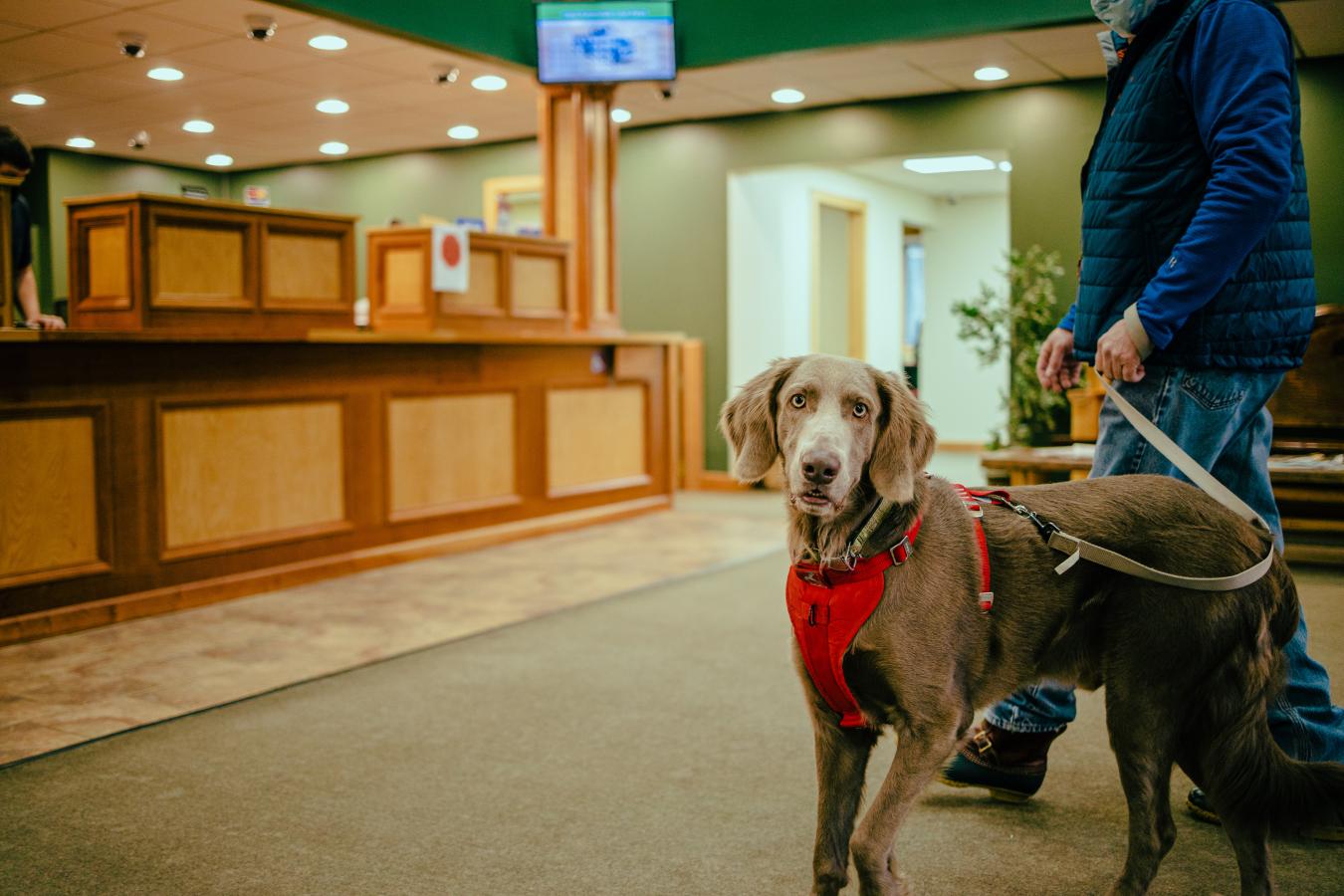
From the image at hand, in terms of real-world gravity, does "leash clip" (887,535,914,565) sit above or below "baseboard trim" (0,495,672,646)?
above

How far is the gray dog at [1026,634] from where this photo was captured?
1675 mm

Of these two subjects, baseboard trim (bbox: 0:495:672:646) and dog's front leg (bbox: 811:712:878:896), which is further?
baseboard trim (bbox: 0:495:672:646)

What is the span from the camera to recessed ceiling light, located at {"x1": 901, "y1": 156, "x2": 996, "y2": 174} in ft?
33.2

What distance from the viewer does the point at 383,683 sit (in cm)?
343

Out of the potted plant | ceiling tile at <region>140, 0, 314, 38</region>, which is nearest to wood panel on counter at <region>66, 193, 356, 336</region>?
ceiling tile at <region>140, 0, 314, 38</region>

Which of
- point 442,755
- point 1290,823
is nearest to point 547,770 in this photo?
point 442,755

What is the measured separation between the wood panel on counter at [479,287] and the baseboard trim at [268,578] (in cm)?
112

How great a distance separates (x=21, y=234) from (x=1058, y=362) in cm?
423

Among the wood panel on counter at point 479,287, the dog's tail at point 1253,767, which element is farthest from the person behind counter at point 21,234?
the dog's tail at point 1253,767

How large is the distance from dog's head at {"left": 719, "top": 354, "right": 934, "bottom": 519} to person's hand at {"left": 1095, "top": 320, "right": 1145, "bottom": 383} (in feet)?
1.50

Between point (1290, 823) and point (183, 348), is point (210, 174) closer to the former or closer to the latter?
point (183, 348)

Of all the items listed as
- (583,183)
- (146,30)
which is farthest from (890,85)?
(146,30)

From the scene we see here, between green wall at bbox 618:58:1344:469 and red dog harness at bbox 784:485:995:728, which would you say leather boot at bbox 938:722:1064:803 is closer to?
red dog harness at bbox 784:485:995:728

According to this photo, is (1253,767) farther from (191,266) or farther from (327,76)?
(327,76)
